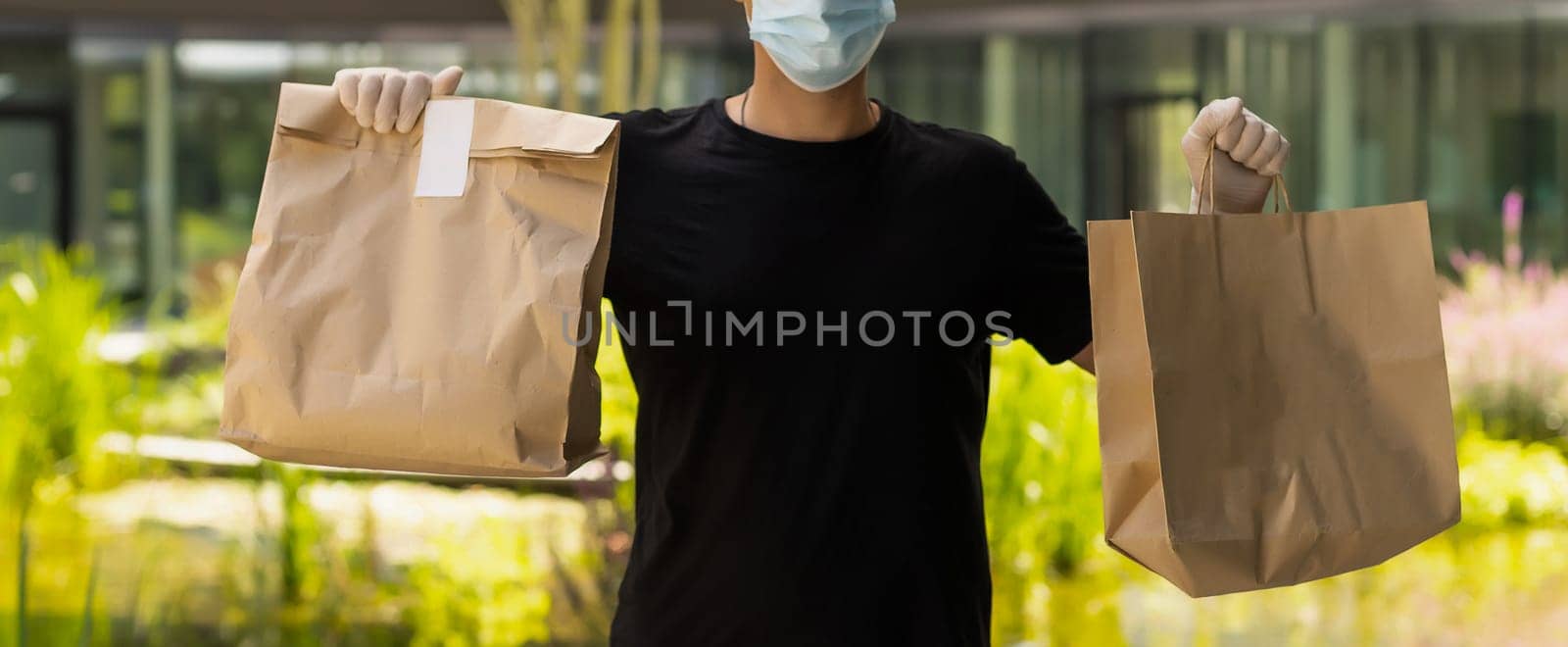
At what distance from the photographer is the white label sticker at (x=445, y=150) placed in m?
1.40

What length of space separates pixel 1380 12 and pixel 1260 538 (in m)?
8.83

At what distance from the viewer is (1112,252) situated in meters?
1.38

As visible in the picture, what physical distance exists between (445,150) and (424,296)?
0.51ft

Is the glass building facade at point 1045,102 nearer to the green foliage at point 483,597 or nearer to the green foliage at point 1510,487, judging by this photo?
the green foliage at point 1510,487

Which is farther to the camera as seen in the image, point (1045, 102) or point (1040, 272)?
point (1045, 102)

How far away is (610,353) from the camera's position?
12.6 feet

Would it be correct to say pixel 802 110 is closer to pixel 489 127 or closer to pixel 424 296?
pixel 489 127

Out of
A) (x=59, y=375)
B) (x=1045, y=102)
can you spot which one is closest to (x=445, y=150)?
(x=59, y=375)

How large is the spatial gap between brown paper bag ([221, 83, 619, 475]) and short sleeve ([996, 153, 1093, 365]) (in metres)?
0.47

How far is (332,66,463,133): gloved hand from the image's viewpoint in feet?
4.56

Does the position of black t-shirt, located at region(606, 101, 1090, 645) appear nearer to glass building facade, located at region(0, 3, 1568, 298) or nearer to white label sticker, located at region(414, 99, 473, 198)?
white label sticker, located at region(414, 99, 473, 198)

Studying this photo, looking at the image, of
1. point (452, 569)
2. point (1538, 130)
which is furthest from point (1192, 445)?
point (1538, 130)

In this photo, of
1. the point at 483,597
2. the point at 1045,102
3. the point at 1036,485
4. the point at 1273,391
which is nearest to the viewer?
the point at 1273,391

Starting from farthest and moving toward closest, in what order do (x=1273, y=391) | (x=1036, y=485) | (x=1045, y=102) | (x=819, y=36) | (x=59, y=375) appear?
1. (x=1045, y=102)
2. (x=59, y=375)
3. (x=1036, y=485)
4. (x=819, y=36)
5. (x=1273, y=391)
